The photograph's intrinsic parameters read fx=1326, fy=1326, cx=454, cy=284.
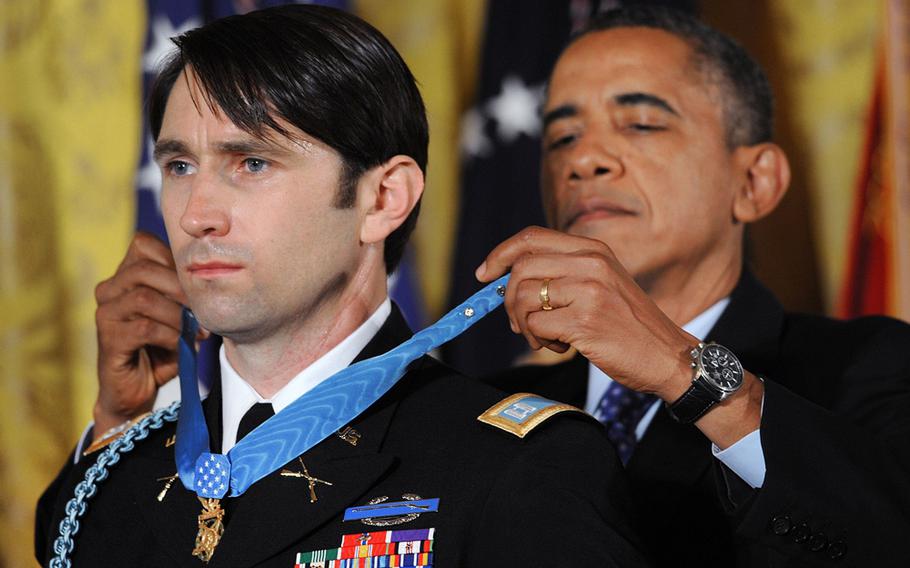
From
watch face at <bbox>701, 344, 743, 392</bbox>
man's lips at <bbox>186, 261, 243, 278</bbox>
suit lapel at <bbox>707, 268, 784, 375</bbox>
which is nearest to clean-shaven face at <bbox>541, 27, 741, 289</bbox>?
suit lapel at <bbox>707, 268, 784, 375</bbox>

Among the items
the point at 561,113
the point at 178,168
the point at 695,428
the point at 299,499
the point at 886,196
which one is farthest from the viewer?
the point at 886,196

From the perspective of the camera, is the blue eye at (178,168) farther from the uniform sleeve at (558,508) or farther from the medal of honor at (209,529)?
the uniform sleeve at (558,508)

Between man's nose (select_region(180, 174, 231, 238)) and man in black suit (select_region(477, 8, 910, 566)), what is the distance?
0.39 meters

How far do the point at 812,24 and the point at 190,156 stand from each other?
2.81m

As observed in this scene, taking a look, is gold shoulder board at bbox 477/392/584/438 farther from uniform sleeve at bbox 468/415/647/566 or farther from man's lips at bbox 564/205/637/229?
man's lips at bbox 564/205/637/229

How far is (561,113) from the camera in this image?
2.85 metres

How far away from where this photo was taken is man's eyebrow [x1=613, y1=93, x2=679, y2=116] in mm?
2777

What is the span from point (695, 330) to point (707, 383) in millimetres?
836

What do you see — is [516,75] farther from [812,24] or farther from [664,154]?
[664,154]

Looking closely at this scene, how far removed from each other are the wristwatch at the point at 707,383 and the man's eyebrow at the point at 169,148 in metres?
0.78

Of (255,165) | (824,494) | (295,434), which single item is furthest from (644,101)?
(295,434)

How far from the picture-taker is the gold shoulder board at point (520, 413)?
1.74 meters

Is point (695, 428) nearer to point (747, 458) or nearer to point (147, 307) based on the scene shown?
point (747, 458)

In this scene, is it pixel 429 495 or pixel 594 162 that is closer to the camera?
pixel 429 495
